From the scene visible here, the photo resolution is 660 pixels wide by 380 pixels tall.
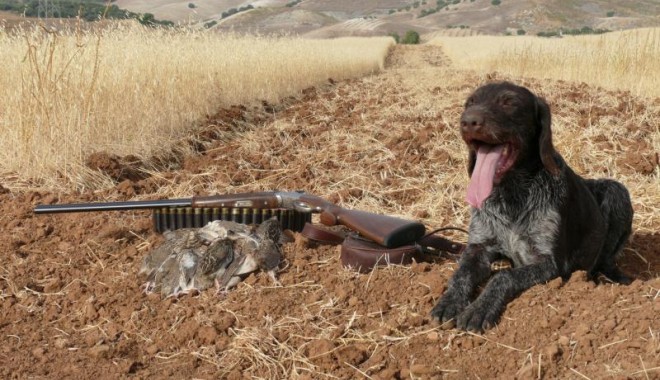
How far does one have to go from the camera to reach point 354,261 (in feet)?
14.1

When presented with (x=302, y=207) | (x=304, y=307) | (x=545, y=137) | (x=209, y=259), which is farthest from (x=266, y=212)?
(x=545, y=137)

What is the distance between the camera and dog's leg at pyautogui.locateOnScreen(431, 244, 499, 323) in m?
3.63

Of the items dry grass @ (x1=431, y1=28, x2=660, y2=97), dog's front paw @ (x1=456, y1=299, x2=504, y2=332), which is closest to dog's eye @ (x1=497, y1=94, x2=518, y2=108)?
dog's front paw @ (x1=456, y1=299, x2=504, y2=332)

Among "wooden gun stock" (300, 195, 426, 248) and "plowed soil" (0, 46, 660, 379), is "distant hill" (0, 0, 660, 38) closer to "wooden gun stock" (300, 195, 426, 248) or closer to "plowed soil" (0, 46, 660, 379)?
"plowed soil" (0, 46, 660, 379)

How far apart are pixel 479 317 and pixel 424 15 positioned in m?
159

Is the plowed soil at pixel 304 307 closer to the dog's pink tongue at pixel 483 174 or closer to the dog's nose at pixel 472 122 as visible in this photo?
the dog's pink tongue at pixel 483 174

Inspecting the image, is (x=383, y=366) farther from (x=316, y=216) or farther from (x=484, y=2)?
(x=484, y=2)

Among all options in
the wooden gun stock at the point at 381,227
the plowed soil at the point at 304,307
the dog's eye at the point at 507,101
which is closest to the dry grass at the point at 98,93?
the plowed soil at the point at 304,307

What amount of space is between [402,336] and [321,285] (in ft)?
2.71

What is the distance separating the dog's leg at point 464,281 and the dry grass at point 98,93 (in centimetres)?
423

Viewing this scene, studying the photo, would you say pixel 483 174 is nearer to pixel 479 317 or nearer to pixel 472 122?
pixel 472 122

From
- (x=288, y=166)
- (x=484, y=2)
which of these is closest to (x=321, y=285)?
(x=288, y=166)

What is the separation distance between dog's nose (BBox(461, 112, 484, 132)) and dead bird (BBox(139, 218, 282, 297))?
4.96 ft

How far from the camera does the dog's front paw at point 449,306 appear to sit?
142 inches
